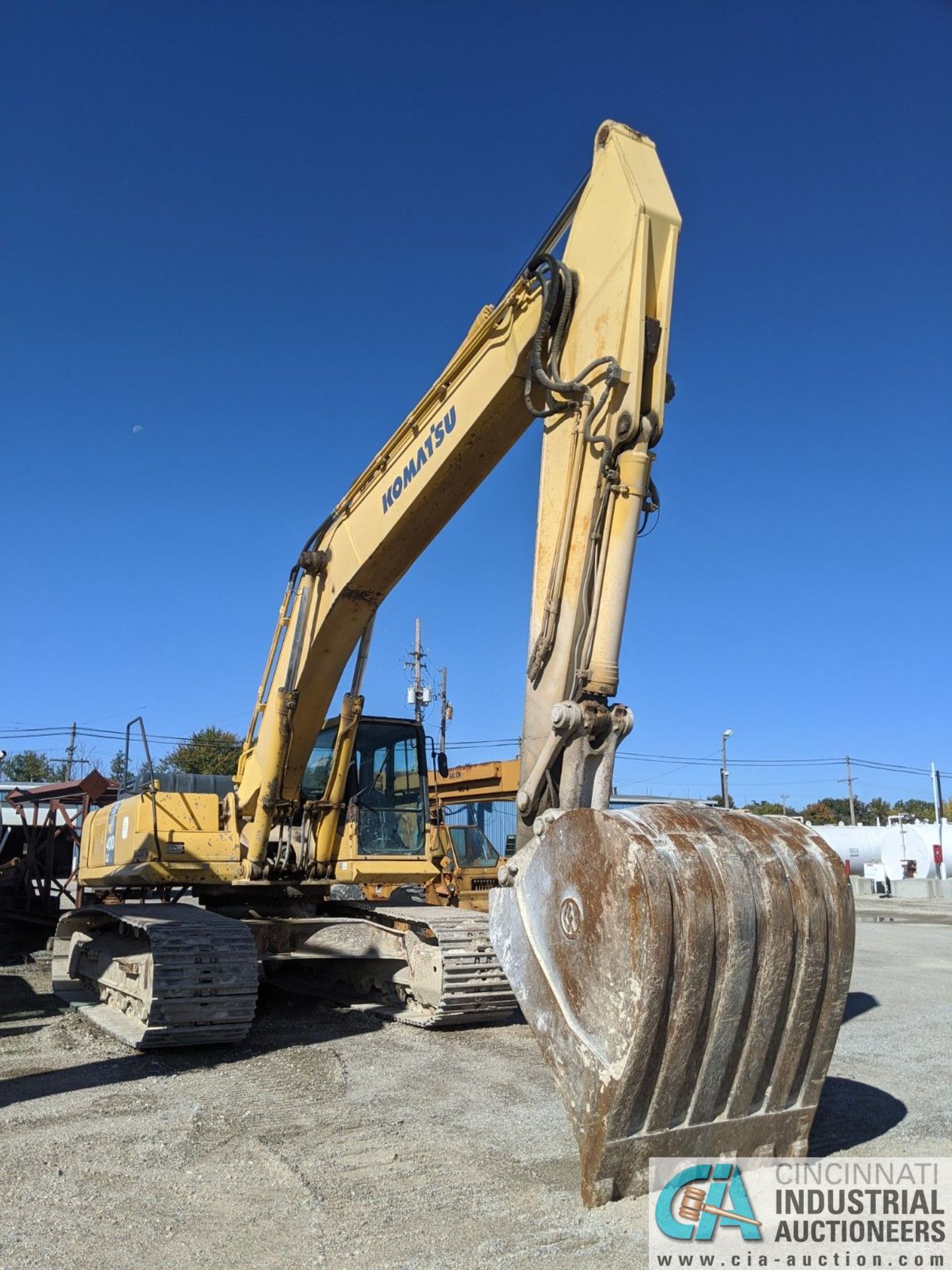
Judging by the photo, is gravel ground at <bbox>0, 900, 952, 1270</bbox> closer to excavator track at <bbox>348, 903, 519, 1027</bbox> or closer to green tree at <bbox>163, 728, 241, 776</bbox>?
excavator track at <bbox>348, 903, 519, 1027</bbox>

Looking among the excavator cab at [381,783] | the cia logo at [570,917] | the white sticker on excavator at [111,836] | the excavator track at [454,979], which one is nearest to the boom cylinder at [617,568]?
the cia logo at [570,917]

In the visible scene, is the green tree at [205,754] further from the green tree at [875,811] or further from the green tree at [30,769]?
the green tree at [875,811]

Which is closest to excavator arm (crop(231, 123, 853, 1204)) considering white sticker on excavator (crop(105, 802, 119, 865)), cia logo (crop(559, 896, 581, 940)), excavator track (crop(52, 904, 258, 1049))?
cia logo (crop(559, 896, 581, 940))

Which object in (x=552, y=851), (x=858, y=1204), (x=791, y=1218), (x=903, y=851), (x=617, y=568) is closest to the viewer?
(x=791, y=1218)

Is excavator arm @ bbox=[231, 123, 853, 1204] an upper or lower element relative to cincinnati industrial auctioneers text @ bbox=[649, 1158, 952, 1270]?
upper

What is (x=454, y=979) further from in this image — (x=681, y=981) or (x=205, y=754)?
(x=205, y=754)

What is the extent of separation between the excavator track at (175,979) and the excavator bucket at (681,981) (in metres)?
3.67

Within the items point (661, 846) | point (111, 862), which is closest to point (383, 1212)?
point (661, 846)

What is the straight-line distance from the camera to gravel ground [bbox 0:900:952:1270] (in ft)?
12.3

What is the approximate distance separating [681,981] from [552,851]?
80cm

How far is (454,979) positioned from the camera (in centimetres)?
782

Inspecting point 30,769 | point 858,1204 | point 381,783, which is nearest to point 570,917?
point 858,1204

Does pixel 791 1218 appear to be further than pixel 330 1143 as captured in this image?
No

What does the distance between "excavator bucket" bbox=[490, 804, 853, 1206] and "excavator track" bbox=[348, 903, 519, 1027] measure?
141 inches
